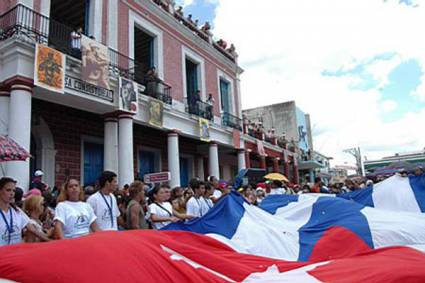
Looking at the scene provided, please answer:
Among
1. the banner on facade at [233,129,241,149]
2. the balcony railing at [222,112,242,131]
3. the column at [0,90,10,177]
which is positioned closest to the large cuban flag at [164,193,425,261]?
the column at [0,90,10,177]

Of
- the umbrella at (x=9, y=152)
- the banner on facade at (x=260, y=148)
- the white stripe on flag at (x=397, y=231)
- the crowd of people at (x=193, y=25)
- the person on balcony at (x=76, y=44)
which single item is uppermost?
the crowd of people at (x=193, y=25)

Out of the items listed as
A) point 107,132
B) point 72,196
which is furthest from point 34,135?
point 72,196

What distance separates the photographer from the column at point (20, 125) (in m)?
7.63

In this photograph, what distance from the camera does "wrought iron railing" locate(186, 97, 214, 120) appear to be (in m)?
14.8

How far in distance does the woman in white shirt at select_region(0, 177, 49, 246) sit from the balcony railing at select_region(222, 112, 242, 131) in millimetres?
14228

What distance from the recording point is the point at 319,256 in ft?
14.4

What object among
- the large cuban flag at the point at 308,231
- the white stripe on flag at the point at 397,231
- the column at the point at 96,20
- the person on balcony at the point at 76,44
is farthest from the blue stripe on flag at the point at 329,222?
the column at the point at 96,20

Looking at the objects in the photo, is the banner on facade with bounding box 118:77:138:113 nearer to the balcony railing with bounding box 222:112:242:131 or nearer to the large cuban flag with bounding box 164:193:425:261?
the large cuban flag with bounding box 164:193:425:261

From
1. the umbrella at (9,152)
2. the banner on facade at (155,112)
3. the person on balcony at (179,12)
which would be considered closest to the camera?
the umbrella at (9,152)

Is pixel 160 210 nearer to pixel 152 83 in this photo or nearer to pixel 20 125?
pixel 20 125

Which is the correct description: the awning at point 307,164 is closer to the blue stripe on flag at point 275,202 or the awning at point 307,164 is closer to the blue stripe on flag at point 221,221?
the blue stripe on flag at point 275,202

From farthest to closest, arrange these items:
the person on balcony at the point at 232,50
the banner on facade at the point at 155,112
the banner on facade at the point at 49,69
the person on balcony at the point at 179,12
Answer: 1. the person on balcony at the point at 232,50
2. the person on balcony at the point at 179,12
3. the banner on facade at the point at 155,112
4. the banner on facade at the point at 49,69

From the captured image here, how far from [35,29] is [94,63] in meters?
1.61

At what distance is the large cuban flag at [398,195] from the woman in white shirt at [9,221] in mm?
6246
